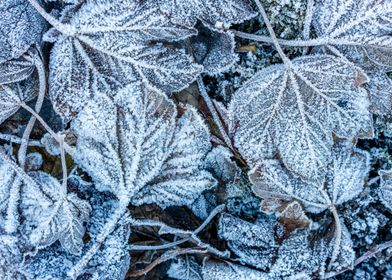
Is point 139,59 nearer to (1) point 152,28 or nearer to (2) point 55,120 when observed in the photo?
(1) point 152,28

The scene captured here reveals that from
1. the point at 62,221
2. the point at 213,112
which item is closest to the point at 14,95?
the point at 62,221

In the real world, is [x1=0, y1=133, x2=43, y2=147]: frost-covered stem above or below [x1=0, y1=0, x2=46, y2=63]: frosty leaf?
below

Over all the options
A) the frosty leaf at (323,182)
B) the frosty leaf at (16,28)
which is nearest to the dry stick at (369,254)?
the frosty leaf at (323,182)

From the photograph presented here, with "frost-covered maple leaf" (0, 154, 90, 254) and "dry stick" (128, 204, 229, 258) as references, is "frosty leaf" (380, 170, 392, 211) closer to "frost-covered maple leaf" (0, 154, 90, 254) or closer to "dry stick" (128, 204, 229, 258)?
"dry stick" (128, 204, 229, 258)

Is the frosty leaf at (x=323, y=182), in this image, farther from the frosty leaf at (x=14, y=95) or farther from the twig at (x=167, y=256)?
the frosty leaf at (x=14, y=95)

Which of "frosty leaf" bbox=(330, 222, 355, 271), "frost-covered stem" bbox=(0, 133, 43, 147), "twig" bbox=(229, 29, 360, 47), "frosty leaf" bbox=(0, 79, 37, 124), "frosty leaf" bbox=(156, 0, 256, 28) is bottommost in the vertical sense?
"frosty leaf" bbox=(330, 222, 355, 271)

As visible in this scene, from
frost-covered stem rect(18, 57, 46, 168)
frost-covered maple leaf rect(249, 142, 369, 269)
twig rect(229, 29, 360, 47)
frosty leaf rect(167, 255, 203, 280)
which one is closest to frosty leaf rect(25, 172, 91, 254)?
frost-covered stem rect(18, 57, 46, 168)

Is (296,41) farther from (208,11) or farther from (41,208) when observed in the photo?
(41,208)
